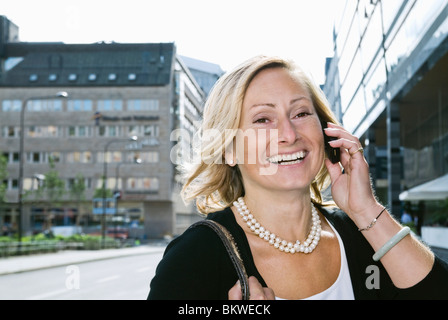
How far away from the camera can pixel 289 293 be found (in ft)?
5.88

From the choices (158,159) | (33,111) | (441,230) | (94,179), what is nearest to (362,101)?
(441,230)

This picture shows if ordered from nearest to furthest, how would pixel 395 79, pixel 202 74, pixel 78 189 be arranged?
1. pixel 395 79
2. pixel 78 189
3. pixel 202 74

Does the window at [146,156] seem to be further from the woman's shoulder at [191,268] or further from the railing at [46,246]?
the woman's shoulder at [191,268]

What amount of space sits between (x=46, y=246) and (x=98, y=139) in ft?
125

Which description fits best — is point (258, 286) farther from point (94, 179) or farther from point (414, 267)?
point (94, 179)

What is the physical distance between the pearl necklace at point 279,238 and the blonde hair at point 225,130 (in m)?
0.17

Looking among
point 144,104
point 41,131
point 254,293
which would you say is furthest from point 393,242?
point 41,131

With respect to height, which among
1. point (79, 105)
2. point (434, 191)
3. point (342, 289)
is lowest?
point (342, 289)

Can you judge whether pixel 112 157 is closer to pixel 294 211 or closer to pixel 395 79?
pixel 395 79

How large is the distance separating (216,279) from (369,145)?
1012 inches

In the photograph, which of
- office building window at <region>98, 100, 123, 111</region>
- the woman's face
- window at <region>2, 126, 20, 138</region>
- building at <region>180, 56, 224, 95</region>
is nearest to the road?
the woman's face

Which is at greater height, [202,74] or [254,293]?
[202,74]

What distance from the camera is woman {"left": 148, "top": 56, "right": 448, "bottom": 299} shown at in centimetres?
182

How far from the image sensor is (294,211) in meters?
1.99
